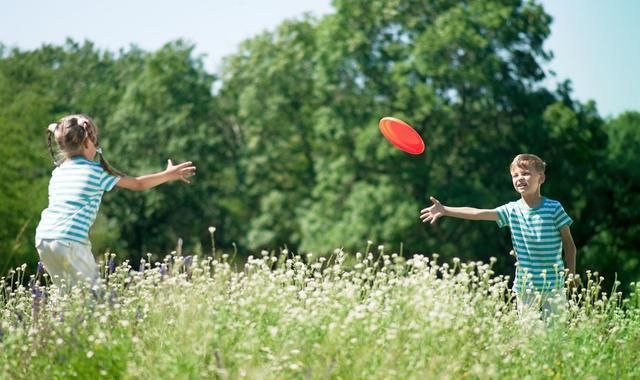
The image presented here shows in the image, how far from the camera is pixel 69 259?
6.94 metres

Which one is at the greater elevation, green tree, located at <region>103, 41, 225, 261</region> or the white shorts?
green tree, located at <region>103, 41, 225, 261</region>

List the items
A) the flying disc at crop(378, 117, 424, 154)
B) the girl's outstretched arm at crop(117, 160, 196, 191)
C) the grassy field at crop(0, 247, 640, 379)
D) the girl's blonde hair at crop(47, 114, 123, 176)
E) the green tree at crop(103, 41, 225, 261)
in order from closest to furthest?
the grassy field at crop(0, 247, 640, 379) → the girl's outstretched arm at crop(117, 160, 196, 191) → the girl's blonde hair at crop(47, 114, 123, 176) → the flying disc at crop(378, 117, 424, 154) → the green tree at crop(103, 41, 225, 261)

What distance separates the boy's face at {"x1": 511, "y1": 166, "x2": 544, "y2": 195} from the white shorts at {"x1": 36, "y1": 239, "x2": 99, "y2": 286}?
357 centimetres

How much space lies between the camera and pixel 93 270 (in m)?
7.06

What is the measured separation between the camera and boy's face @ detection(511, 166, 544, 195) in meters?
8.32

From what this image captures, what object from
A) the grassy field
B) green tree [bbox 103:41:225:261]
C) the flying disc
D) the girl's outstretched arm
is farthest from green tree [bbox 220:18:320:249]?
the grassy field

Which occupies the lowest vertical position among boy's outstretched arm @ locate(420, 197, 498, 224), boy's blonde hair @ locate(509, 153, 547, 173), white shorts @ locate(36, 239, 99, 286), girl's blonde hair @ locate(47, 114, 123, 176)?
white shorts @ locate(36, 239, 99, 286)

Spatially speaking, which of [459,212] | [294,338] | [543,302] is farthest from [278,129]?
→ [294,338]

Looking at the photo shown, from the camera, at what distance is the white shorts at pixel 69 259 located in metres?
6.96

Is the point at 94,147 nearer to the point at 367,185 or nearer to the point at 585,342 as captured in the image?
the point at 585,342

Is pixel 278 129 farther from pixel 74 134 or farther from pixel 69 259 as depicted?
pixel 69 259

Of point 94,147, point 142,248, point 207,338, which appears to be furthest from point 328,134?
point 207,338

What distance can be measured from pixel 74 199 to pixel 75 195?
3 centimetres

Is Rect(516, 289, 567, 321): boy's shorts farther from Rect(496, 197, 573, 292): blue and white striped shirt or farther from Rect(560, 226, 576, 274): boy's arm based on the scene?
Rect(560, 226, 576, 274): boy's arm
